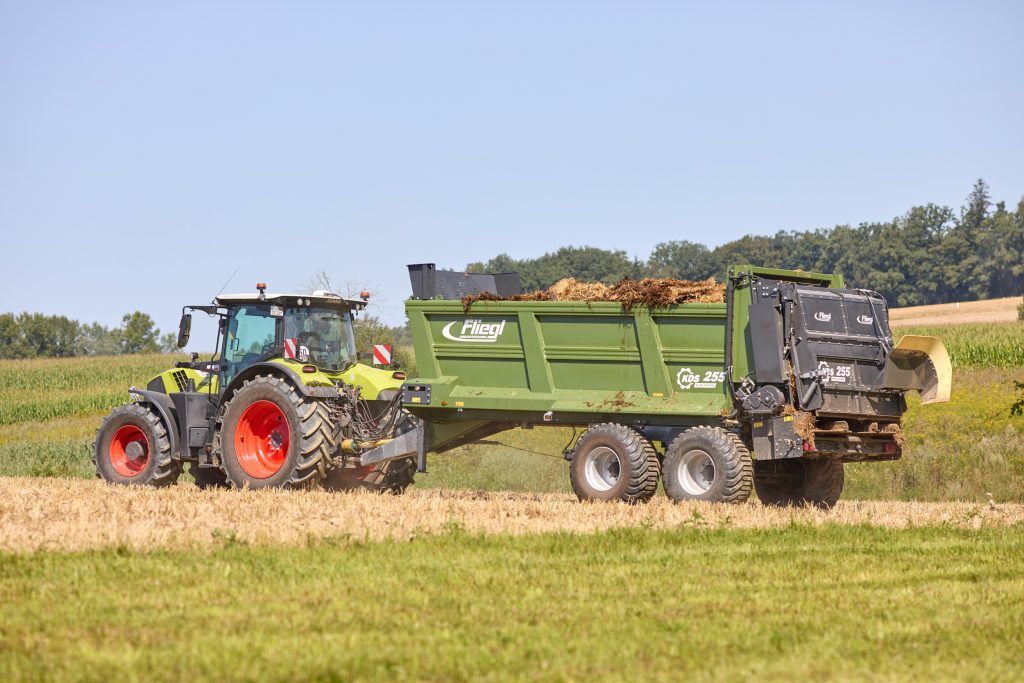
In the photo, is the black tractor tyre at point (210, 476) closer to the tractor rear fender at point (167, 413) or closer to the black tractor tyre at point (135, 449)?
the black tractor tyre at point (135, 449)

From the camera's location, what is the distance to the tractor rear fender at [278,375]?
606 inches

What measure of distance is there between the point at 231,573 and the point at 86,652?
227cm

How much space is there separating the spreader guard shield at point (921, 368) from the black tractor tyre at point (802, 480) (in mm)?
1365

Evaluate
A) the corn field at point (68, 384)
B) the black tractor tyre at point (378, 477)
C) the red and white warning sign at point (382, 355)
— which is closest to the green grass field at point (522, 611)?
the black tractor tyre at point (378, 477)

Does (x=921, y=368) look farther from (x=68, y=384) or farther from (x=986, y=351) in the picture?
(x=68, y=384)

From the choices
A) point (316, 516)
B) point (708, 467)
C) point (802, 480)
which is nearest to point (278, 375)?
point (316, 516)

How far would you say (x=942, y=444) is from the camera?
21172mm

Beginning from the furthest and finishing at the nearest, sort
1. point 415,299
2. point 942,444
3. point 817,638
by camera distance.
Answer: point 942,444 → point 415,299 → point 817,638

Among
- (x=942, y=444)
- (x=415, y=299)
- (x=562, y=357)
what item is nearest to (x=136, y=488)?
(x=415, y=299)

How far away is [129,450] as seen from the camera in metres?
17.2

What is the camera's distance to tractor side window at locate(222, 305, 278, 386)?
53.8 feet

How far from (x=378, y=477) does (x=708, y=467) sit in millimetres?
4918

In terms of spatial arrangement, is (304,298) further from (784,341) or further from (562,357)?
(784,341)

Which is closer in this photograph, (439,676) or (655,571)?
(439,676)
